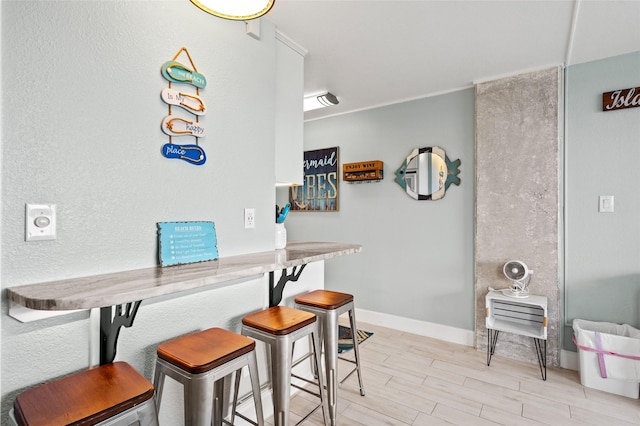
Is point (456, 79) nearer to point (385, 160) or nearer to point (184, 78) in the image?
point (385, 160)

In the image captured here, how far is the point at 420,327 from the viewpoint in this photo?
334 centimetres

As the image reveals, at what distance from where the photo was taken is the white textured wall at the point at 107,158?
3.54 feet

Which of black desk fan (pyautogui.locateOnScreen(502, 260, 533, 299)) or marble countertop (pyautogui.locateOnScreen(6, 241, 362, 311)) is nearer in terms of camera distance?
Result: marble countertop (pyautogui.locateOnScreen(6, 241, 362, 311))

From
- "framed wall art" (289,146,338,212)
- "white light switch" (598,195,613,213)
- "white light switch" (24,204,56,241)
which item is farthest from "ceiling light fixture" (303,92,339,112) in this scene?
"white light switch" (24,204,56,241)

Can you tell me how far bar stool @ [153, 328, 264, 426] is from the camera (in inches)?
45.6

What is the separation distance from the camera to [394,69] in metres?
2.73

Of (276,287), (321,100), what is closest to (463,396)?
(276,287)

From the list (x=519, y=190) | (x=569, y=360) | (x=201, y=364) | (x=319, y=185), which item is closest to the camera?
(x=201, y=364)

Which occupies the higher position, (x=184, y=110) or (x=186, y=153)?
(x=184, y=110)

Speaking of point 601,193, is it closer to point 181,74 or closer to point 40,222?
point 181,74

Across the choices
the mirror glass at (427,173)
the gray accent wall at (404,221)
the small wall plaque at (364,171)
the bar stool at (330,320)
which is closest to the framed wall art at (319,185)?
the gray accent wall at (404,221)

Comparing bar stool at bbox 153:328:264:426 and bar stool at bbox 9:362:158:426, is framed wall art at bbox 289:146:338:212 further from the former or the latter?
bar stool at bbox 9:362:158:426

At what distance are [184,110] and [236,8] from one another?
557 millimetres

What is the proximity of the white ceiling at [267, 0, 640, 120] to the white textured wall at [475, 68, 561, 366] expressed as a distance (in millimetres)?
225
